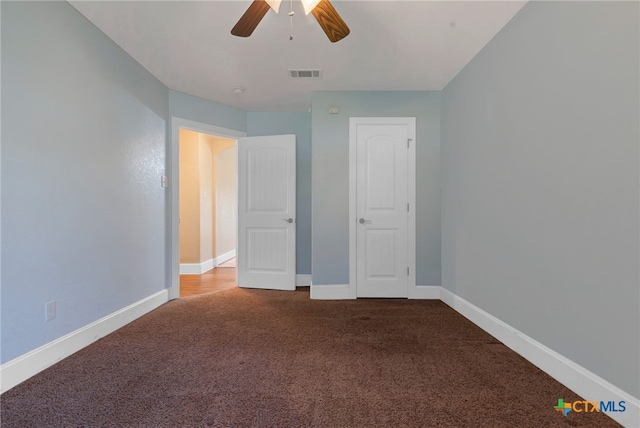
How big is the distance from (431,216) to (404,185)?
1.58 ft

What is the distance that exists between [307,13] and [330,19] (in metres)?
0.19

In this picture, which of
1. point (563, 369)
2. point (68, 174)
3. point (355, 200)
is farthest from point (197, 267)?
point (563, 369)

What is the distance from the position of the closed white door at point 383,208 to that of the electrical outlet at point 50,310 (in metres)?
2.75

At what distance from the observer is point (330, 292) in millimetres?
3664

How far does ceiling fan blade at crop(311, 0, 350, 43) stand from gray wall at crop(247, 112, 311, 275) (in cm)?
239

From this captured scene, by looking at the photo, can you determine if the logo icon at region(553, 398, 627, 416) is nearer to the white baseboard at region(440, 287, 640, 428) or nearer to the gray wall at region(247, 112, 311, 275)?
the white baseboard at region(440, 287, 640, 428)

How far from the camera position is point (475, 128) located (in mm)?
2797

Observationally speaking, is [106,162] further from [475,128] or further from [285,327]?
[475,128]

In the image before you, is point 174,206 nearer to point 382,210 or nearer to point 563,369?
point 382,210

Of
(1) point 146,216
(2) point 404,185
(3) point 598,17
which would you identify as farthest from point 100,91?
(3) point 598,17

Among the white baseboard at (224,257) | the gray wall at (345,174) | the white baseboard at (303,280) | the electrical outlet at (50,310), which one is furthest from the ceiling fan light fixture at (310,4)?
the white baseboard at (224,257)

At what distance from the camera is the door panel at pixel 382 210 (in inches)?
144

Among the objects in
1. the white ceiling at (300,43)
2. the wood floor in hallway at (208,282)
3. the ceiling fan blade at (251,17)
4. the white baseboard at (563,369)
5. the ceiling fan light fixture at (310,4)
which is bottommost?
the wood floor in hallway at (208,282)

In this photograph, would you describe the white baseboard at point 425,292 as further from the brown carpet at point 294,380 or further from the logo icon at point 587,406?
the logo icon at point 587,406
